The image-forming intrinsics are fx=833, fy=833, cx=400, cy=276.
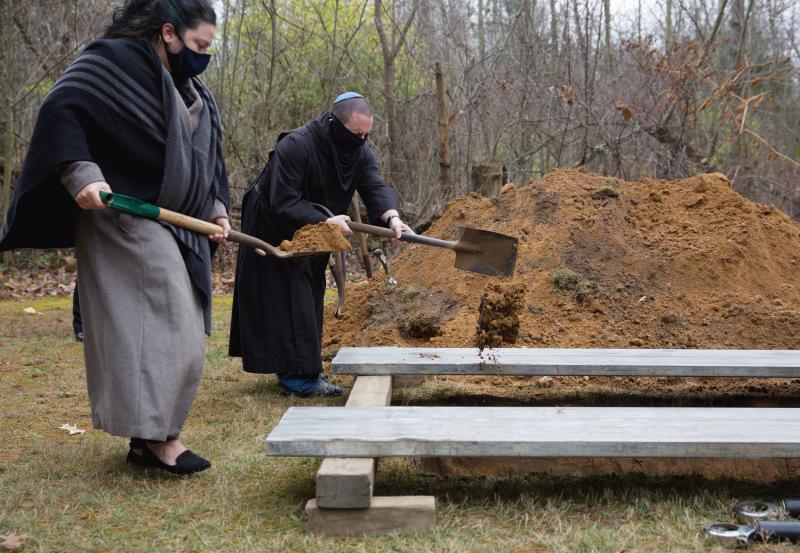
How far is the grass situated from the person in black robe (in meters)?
0.76

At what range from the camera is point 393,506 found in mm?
2703

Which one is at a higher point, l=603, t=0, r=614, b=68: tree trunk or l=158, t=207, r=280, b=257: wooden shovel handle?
l=603, t=0, r=614, b=68: tree trunk

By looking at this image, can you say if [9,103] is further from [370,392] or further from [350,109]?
[370,392]

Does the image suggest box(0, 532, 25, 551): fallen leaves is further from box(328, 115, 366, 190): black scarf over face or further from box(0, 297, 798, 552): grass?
box(328, 115, 366, 190): black scarf over face

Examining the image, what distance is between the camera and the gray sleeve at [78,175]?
3.12m

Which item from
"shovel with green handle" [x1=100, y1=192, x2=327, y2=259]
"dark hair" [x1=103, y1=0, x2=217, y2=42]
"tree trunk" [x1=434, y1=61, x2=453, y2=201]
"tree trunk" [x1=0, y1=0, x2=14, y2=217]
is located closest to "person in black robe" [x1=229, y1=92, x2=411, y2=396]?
"shovel with green handle" [x1=100, y1=192, x2=327, y2=259]

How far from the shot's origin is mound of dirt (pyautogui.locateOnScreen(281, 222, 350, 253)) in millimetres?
4176

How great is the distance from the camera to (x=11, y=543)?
264 cm

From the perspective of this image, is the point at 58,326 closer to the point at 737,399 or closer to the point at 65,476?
the point at 65,476

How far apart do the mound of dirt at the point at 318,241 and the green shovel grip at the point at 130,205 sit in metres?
0.96

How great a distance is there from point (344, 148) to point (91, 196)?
2.23m

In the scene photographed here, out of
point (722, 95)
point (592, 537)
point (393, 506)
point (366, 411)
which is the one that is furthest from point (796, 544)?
point (722, 95)

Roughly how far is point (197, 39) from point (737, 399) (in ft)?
11.6

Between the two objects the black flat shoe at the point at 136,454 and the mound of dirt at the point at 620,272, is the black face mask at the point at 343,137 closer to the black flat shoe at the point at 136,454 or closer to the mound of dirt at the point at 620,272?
the mound of dirt at the point at 620,272
